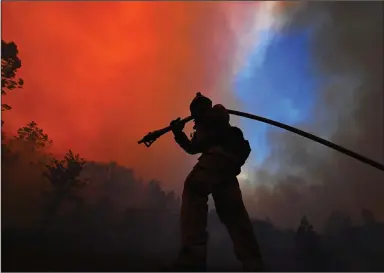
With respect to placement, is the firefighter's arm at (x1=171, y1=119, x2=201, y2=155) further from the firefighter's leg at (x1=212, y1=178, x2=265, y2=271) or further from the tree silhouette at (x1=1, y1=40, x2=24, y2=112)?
the tree silhouette at (x1=1, y1=40, x2=24, y2=112)

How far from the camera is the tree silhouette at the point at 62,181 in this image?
7.86 metres

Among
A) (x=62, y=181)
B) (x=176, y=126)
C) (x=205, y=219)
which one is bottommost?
(x=205, y=219)

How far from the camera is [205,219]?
6.48 m

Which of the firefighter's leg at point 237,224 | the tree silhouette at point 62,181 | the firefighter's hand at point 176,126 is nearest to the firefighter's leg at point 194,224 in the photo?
the firefighter's leg at point 237,224

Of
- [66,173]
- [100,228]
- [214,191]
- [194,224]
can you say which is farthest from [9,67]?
[194,224]

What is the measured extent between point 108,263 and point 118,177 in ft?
6.32

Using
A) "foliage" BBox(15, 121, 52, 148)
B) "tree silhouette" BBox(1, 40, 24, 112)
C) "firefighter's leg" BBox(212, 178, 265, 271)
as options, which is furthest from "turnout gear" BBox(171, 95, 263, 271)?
"tree silhouette" BBox(1, 40, 24, 112)

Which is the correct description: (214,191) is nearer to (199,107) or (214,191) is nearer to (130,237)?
(199,107)

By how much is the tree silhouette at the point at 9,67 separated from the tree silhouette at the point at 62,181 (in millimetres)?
1241

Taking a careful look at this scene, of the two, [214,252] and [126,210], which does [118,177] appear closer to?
[126,210]

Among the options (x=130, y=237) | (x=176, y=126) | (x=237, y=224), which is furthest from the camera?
(x=130, y=237)

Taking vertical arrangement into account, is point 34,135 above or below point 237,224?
above

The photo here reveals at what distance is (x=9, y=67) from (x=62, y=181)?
2.15 metres

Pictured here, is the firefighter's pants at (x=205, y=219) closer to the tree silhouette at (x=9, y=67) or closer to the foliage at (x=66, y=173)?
the foliage at (x=66, y=173)
